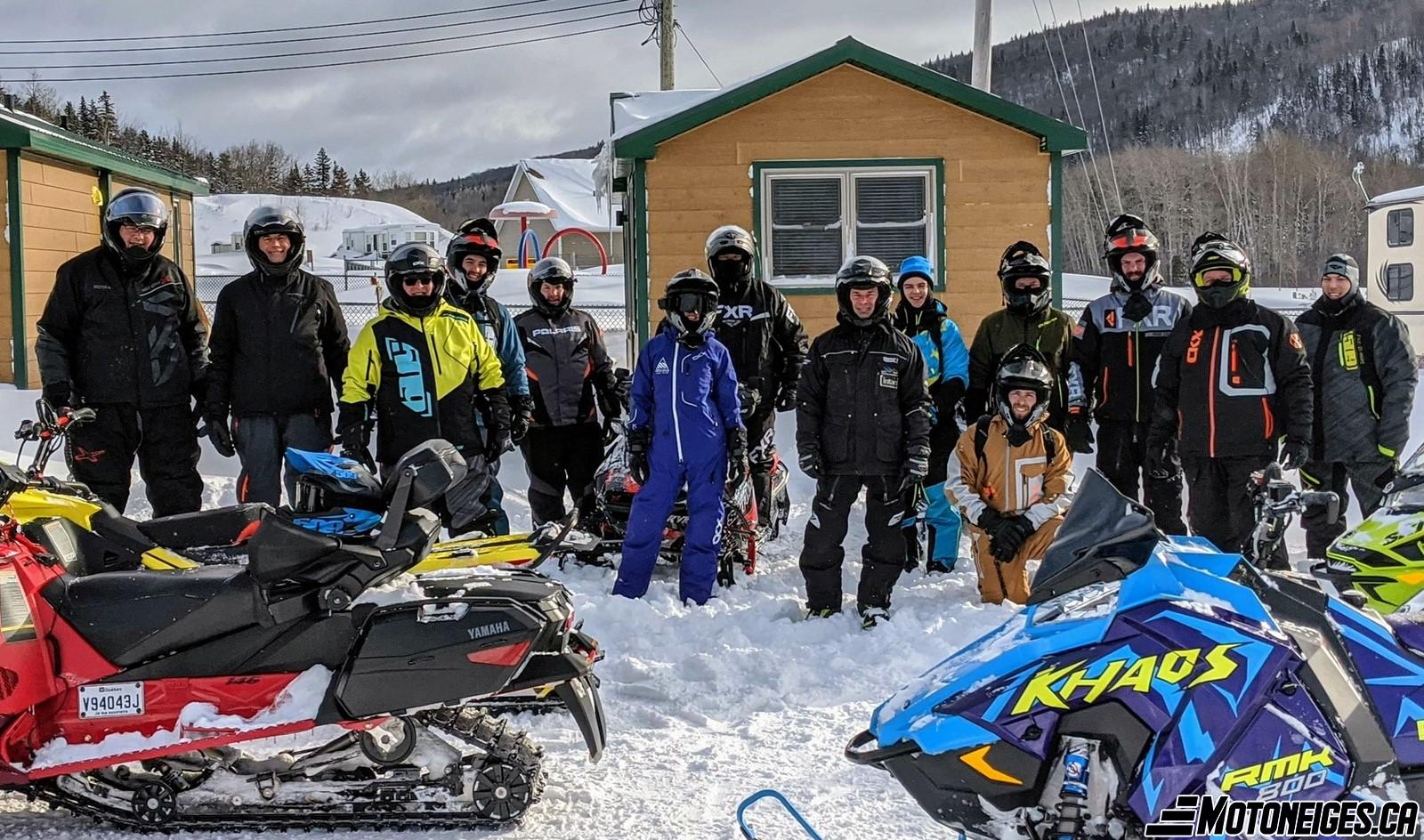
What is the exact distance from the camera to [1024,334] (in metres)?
→ 6.50

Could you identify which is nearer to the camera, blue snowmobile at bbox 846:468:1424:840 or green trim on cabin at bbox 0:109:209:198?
blue snowmobile at bbox 846:468:1424:840

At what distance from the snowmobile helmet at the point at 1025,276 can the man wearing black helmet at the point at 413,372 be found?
9.36ft

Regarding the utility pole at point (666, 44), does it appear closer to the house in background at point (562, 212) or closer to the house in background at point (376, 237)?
the house in background at point (562, 212)

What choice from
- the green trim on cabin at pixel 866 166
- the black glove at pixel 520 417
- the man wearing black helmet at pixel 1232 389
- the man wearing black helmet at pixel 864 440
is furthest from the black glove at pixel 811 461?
the green trim on cabin at pixel 866 166

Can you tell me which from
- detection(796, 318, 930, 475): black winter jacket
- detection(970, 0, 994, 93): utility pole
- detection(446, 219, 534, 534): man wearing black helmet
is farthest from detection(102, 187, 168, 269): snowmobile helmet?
detection(970, 0, 994, 93): utility pole

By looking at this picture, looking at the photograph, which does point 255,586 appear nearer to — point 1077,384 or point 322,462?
point 322,462

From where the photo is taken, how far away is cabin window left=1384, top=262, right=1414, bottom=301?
21.6 meters

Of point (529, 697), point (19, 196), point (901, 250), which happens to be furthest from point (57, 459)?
point (901, 250)

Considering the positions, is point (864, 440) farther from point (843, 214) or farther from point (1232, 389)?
point (843, 214)

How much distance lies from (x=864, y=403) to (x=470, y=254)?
94.7 inches

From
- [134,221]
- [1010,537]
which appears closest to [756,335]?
[1010,537]

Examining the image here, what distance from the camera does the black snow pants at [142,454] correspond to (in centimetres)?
536

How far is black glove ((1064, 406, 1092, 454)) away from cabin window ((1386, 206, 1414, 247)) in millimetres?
18838

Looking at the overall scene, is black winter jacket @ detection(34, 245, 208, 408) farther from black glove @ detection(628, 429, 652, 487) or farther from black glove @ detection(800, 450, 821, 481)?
black glove @ detection(800, 450, 821, 481)
